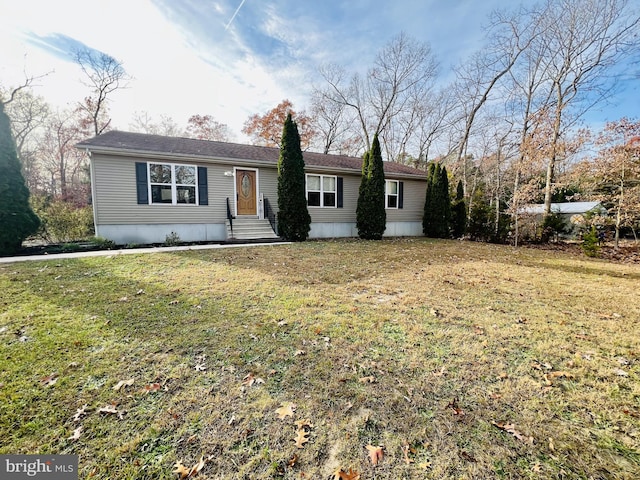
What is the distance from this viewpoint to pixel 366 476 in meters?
1.55

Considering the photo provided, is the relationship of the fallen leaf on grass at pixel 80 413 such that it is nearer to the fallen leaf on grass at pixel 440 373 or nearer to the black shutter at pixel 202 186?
the fallen leaf on grass at pixel 440 373

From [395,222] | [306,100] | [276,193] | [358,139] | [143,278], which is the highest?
[306,100]

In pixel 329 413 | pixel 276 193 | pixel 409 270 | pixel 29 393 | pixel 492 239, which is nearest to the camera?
pixel 329 413

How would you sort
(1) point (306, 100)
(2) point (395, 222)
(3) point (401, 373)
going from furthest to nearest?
(1) point (306, 100) → (2) point (395, 222) → (3) point (401, 373)

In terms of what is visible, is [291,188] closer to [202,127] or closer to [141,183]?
[141,183]

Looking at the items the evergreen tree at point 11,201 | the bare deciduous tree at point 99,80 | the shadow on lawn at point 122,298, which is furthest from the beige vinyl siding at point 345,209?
the bare deciduous tree at point 99,80

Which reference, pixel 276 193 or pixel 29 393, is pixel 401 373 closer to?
pixel 29 393

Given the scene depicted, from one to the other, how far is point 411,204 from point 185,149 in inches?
427

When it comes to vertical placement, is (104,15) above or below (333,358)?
above

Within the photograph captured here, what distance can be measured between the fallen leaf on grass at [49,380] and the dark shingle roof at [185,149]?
28.2 ft

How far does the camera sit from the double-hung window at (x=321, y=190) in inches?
485

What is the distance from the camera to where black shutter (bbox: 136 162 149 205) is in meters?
9.38

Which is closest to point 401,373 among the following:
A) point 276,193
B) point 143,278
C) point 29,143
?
point 143,278

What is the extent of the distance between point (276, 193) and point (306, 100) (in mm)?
16045
